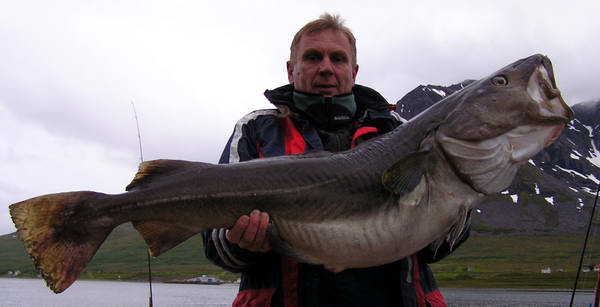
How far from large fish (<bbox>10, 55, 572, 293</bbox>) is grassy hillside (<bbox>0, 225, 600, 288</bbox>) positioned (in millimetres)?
83320

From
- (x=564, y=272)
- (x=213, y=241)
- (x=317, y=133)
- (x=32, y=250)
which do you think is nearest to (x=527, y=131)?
(x=317, y=133)

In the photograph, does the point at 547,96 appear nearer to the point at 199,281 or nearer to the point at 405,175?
the point at 405,175

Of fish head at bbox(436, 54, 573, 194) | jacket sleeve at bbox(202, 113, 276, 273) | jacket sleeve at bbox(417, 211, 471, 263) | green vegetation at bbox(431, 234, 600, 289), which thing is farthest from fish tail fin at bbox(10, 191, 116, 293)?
green vegetation at bbox(431, 234, 600, 289)

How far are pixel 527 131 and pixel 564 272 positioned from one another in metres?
115

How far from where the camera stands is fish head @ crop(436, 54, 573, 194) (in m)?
4.53

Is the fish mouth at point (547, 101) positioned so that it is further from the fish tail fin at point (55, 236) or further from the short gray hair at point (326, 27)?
the fish tail fin at point (55, 236)

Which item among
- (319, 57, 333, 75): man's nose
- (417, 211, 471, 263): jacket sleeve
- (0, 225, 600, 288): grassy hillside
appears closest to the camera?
(417, 211, 471, 263): jacket sleeve

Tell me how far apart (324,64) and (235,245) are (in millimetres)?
2101

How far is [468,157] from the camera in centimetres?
454

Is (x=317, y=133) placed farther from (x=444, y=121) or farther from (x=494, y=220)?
(x=494, y=220)

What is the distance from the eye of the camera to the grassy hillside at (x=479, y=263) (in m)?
98.4

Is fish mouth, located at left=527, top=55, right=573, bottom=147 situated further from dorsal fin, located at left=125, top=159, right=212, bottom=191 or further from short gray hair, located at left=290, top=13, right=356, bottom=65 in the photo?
dorsal fin, located at left=125, top=159, right=212, bottom=191

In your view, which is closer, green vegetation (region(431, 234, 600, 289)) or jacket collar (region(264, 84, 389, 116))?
jacket collar (region(264, 84, 389, 116))

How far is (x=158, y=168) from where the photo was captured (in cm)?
492
